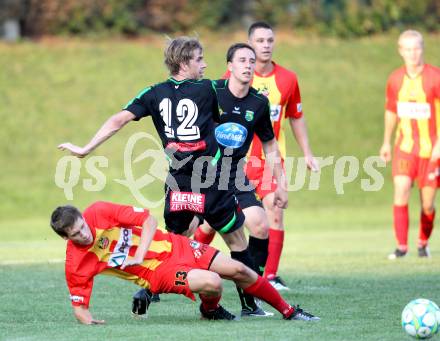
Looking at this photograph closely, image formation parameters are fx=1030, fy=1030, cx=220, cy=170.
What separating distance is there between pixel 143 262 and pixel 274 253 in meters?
2.86

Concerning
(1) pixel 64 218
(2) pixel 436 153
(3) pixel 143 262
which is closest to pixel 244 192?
(3) pixel 143 262

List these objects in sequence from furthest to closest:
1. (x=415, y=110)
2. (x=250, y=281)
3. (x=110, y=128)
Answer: (x=415, y=110), (x=110, y=128), (x=250, y=281)

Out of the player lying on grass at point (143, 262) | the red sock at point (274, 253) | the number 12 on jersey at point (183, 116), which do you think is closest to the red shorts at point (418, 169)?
the red sock at point (274, 253)

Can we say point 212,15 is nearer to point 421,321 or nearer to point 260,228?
point 260,228

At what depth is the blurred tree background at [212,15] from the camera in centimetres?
2658

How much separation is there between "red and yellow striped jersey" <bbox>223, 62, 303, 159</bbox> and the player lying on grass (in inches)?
105

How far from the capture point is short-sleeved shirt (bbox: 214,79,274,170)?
813 cm

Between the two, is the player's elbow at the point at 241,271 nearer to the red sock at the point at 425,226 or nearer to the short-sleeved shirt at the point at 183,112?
the short-sleeved shirt at the point at 183,112

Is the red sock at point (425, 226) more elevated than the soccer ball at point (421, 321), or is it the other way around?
the red sock at point (425, 226)

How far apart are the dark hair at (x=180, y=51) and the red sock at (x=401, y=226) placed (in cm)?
551

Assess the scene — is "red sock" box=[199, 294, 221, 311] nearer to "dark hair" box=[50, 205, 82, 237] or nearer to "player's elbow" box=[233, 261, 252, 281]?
"player's elbow" box=[233, 261, 252, 281]

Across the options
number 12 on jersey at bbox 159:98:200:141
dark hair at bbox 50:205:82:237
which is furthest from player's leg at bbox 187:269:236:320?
number 12 on jersey at bbox 159:98:200:141

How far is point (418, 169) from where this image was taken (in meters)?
12.5

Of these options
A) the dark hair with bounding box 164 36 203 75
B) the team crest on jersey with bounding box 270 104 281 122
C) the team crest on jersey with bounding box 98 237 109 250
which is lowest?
the team crest on jersey with bounding box 98 237 109 250
